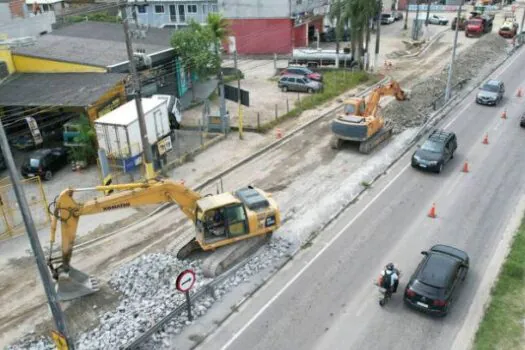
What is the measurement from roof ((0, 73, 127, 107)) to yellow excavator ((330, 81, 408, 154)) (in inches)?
542

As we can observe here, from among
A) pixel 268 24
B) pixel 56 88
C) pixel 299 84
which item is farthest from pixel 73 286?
pixel 268 24

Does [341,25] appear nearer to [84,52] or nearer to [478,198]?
[84,52]

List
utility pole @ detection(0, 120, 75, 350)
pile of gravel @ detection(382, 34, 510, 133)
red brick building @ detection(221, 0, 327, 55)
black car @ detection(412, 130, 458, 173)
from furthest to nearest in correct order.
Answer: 1. red brick building @ detection(221, 0, 327, 55)
2. pile of gravel @ detection(382, 34, 510, 133)
3. black car @ detection(412, 130, 458, 173)
4. utility pole @ detection(0, 120, 75, 350)

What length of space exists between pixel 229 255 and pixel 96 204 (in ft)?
16.4

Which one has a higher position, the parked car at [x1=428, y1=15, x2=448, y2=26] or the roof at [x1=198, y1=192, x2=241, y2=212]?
the roof at [x1=198, y1=192, x2=241, y2=212]

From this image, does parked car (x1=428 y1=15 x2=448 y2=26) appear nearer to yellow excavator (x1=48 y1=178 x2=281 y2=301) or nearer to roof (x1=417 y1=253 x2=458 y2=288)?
yellow excavator (x1=48 y1=178 x2=281 y2=301)

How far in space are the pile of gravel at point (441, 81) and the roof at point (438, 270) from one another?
56.8ft

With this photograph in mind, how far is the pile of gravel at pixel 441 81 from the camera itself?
34312 mm

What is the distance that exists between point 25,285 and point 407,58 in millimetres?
47244

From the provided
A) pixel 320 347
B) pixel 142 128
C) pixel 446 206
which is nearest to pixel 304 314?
pixel 320 347

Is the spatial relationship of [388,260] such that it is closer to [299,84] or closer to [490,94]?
[490,94]

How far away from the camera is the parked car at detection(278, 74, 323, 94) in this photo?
42.2 m

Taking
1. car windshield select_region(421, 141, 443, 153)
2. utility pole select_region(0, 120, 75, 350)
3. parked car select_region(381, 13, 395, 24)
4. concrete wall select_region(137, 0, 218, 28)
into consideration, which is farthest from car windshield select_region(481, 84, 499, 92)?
parked car select_region(381, 13, 395, 24)

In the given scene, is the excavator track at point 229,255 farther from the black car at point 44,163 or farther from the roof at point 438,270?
the black car at point 44,163
